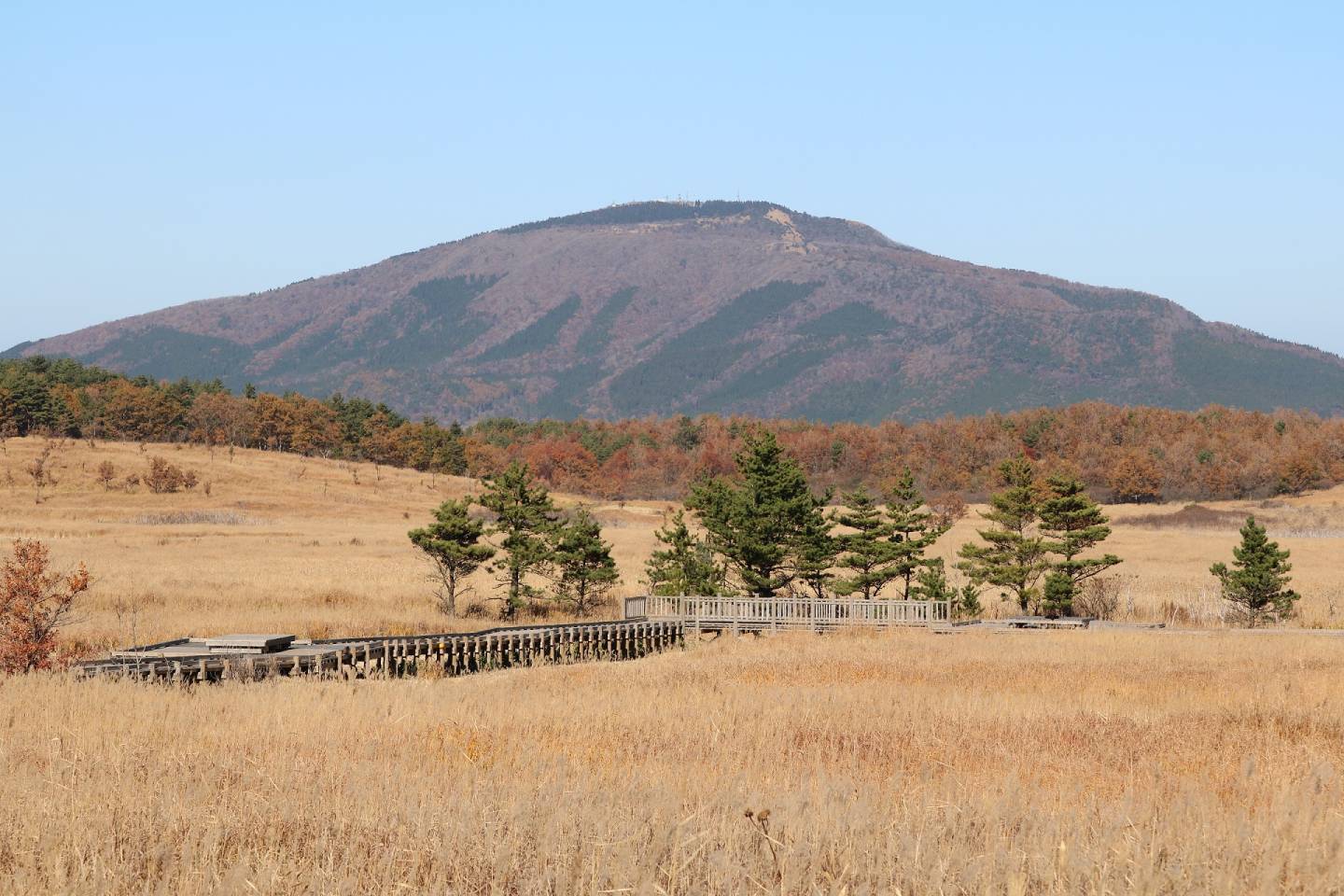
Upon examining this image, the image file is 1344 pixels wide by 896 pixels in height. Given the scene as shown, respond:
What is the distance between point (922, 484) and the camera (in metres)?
167

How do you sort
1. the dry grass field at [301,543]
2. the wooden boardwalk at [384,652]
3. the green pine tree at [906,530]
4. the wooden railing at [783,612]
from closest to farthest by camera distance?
the wooden boardwalk at [384,652]
the wooden railing at [783,612]
the dry grass field at [301,543]
the green pine tree at [906,530]

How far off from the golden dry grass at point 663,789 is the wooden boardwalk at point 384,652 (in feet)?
14.1

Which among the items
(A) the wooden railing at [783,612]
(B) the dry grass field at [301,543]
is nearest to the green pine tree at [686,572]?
(A) the wooden railing at [783,612]

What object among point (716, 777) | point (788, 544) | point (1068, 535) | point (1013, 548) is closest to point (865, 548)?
point (788, 544)

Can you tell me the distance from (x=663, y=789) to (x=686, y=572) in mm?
37120

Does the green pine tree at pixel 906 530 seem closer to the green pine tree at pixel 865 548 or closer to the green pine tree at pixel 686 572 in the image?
the green pine tree at pixel 865 548

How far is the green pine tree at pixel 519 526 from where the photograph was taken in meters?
45.6

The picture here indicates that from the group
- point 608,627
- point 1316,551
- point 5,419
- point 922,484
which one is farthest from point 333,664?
point 922,484

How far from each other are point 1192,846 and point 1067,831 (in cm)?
90

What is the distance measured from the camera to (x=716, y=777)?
11727 millimetres

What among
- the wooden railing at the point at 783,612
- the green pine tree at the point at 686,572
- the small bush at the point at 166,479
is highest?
the small bush at the point at 166,479

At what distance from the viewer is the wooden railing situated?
40.5 m

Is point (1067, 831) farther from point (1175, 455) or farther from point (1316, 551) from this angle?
point (1175, 455)

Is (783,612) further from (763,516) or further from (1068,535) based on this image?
(1068,535)
